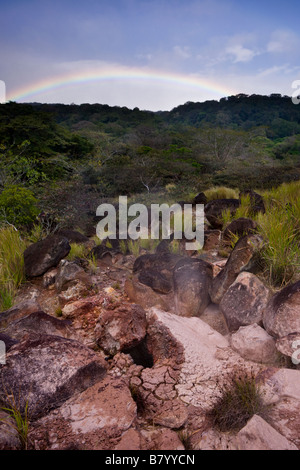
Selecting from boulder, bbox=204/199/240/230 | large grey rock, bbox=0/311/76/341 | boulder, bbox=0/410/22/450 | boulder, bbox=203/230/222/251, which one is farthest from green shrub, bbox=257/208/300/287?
boulder, bbox=204/199/240/230

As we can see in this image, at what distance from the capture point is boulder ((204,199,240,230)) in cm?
487

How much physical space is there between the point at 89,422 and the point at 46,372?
374 mm

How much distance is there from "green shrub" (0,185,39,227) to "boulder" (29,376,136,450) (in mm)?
4136

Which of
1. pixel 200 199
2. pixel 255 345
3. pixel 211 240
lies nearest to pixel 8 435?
pixel 255 345

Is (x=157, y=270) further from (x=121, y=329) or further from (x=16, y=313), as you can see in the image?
(x=16, y=313)

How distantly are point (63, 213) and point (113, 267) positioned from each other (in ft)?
10.9

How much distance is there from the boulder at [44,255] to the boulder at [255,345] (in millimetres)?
2386

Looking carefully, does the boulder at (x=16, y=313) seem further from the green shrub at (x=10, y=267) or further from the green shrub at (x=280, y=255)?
the green shrub at (x=280, y=255)

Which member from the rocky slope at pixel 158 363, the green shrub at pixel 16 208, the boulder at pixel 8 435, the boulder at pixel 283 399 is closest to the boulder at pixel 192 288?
the rocky slope at pixel 158 363

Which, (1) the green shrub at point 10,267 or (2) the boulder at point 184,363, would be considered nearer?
(2) the boulder at point 184,363

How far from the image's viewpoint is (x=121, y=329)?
196 centimetres

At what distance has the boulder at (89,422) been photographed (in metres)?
1.22

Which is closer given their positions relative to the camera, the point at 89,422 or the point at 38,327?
the point at 89,422

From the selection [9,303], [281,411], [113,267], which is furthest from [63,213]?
[281,411]
